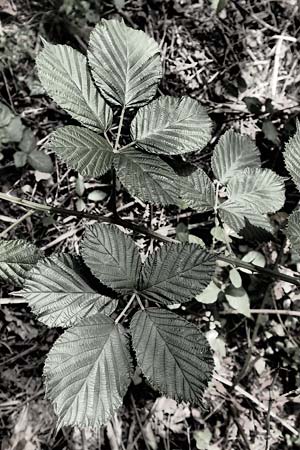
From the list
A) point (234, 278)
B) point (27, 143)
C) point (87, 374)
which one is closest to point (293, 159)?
point (234, 278)

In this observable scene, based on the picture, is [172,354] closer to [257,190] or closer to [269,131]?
[257,190]

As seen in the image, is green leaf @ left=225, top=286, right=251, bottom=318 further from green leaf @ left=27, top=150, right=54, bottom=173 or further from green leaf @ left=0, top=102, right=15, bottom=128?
green leaf @ left=0, top=102, right=15, bottom=128

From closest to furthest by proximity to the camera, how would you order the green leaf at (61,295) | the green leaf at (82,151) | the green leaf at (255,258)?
the green leaf at (82,151) → the green leaf at (61,295) → the green leaf at (255,258)

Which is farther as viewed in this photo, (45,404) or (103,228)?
(45,404)

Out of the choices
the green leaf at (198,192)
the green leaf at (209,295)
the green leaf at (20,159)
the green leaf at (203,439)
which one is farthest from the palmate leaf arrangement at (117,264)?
the green leaf at (203,439)

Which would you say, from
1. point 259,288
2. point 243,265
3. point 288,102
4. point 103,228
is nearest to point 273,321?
point 259,288

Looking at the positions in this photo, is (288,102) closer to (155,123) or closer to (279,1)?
(279,1)

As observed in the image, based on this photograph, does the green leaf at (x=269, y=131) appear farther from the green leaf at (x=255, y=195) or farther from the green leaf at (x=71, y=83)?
the green leaf at (x=71, y=83)
